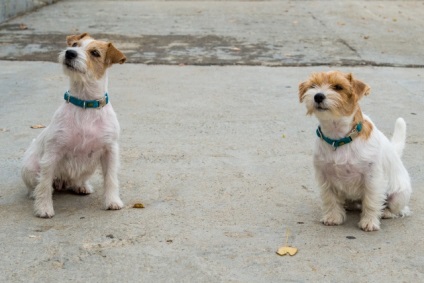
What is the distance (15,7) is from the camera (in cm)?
1500

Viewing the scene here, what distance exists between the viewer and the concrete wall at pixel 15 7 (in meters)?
14.2

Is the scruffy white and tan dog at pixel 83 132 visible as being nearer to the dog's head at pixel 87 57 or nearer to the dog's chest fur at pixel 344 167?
the dog's head at pixel 87 57

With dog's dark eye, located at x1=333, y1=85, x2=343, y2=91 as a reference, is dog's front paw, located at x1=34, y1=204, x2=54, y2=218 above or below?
below

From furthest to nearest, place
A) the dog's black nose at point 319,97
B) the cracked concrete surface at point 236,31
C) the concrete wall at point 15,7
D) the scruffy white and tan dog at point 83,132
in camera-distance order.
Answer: the concrete wall at point 15,7 → the cracked concrete surface at point 236,31 → the scruffy white and tan dog at point 83,132 → the dog's black nose at point 319,97

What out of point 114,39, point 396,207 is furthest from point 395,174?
point 114,39

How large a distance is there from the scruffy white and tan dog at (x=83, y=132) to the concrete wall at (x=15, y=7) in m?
9.49

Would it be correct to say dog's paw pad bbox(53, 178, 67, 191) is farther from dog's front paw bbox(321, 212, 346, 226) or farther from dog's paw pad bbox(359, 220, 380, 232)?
dog's paw pad bbox(359, 220, 380, 232)

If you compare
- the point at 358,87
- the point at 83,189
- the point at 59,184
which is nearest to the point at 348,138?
the point at 358,87

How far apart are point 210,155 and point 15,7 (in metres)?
9.71

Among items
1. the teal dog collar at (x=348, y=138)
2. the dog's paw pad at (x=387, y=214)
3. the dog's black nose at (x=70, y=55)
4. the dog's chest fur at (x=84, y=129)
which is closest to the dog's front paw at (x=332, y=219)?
the dog's paw pad at (x=387, y=214)

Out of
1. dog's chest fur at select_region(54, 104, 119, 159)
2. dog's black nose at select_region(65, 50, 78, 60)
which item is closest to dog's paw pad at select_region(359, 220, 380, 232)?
dog's chest fur at select_region(54, 104, 119, 159)

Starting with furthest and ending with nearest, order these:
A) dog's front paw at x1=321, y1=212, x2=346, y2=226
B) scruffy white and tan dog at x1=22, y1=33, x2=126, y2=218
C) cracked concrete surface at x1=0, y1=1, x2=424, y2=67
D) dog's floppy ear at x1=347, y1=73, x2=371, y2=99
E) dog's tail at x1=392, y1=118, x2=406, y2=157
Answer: cracked concrete surface at x1=0, y1=1, x2=424, y2=67
dog's tail at x1=392, y1=118, x2=406, y2=157
scruffy white and tan dog at x1=22, y1=33, x2=126, y2=218
dog's front paw at x1=321, y1=212, x2=346, y2=226
dog's floppy ear at x1=347, y1=73, x2=371, y2=99

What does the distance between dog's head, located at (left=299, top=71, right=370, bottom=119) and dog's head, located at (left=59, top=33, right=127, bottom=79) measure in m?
1.41

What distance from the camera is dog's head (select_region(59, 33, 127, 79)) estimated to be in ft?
16.4
